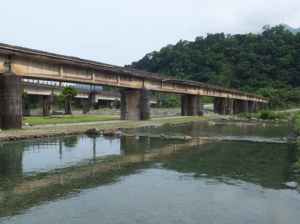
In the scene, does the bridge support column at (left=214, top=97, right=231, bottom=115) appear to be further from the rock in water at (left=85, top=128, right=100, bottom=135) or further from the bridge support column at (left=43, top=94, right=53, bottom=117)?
the rock in water at (left=85, top=128, right=100, bottom=135)

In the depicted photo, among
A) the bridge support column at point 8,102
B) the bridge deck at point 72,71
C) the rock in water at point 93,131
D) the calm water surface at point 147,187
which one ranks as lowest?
the calm water surface at point 147,187

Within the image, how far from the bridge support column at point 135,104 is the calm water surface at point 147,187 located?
82.3 ft

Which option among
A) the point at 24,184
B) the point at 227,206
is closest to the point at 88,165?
the point at 24,184

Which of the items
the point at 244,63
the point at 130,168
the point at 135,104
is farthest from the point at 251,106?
the point at 130,168

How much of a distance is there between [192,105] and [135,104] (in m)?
19.9

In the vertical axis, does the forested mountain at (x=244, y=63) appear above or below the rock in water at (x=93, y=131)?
above

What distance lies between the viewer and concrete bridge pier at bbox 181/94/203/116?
56469mm

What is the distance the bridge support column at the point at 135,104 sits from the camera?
130 feet

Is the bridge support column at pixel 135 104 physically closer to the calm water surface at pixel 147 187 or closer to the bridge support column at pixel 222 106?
the calm water surface at pixel 147 187

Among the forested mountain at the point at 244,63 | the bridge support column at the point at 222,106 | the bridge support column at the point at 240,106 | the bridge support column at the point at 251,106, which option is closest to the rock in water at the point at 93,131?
the bridge support column at the point at 222,106

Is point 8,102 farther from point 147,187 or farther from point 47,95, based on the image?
point 47,95

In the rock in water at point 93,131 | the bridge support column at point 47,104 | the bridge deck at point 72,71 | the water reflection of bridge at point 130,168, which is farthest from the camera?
the bridge support column at point 47,104

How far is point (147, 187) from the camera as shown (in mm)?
8523

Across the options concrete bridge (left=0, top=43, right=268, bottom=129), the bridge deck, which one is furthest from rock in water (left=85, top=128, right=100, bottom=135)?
the bridge deck
